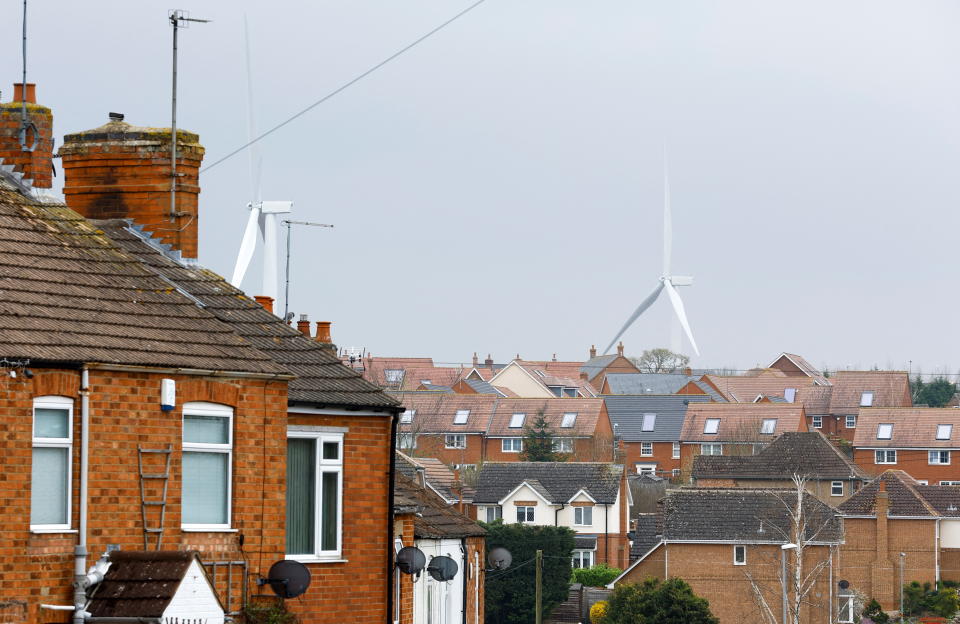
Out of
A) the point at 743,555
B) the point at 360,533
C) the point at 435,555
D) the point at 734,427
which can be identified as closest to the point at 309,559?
the point at 360,533

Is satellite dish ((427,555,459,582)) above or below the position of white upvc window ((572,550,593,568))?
above

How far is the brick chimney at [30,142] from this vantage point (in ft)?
67.3

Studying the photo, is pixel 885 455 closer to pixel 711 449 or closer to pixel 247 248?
pixel 711 449

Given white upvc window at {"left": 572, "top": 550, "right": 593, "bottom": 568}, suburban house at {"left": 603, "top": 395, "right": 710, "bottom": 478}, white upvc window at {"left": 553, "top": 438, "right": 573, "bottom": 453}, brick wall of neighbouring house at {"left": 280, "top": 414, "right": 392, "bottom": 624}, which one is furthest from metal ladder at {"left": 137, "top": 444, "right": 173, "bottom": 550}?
suburban house at {"left": 603, "top": 395, "right": 710, "bottom": 478}

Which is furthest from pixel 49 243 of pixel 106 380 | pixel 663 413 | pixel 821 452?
pixel 663 413

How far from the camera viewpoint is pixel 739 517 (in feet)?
250

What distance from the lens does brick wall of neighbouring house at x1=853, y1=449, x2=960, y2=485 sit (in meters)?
111

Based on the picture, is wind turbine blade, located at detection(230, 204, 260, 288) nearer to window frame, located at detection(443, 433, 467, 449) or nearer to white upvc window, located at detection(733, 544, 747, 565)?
white upvc window, located at detection(733, 544, 747, 565)

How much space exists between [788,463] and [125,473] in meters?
84.5

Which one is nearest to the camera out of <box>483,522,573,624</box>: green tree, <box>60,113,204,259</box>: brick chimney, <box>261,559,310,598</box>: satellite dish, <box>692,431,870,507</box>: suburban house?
<box>261,559,310,598</box>: satellite dish

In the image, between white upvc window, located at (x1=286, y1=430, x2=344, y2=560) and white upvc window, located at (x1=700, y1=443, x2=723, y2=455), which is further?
white upvc window, located at (x1=700, y1=443, x2=723, y2=455)

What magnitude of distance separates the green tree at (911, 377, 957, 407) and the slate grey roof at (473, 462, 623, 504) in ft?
283

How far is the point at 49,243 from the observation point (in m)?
18.5

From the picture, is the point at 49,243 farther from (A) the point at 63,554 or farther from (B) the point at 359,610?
(B) the point at 359,610
